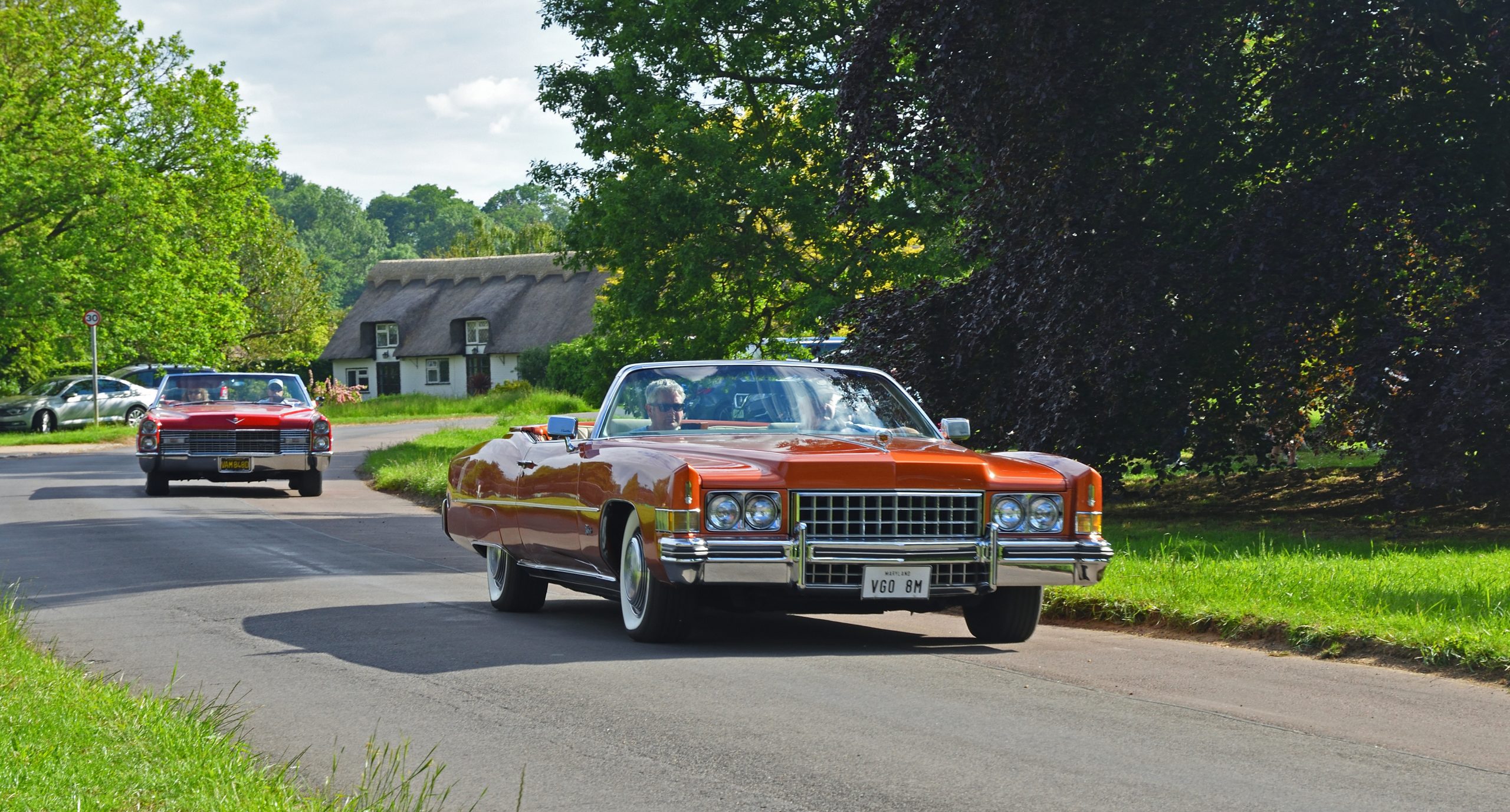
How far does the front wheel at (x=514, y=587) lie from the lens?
10.9 m

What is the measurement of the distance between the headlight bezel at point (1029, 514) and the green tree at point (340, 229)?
528ft

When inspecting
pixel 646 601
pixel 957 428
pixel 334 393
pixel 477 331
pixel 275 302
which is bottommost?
Result: pixel 646 601

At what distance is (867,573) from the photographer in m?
8.49

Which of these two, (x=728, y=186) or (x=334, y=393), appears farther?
(x=334, y=393)

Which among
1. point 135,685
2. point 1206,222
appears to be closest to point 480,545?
point 135,685

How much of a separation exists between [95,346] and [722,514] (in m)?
37.3

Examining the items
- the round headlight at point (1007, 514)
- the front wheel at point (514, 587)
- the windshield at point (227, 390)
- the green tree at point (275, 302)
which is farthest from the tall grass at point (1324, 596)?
the green tree at point (275, 302)

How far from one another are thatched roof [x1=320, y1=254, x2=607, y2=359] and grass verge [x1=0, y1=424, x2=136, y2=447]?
37886 millimetres

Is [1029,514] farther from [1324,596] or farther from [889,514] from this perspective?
[1324,596]


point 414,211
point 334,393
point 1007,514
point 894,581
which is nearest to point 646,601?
point 894,581

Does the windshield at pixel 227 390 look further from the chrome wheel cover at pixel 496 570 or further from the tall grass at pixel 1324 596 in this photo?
the tall grass at pixel 1324 596

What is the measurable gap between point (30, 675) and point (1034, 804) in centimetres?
455

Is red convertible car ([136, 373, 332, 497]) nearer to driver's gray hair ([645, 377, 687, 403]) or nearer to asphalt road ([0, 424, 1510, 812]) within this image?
asphalt road ([0, 424, 1510, 812])

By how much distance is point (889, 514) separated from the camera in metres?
8.62
